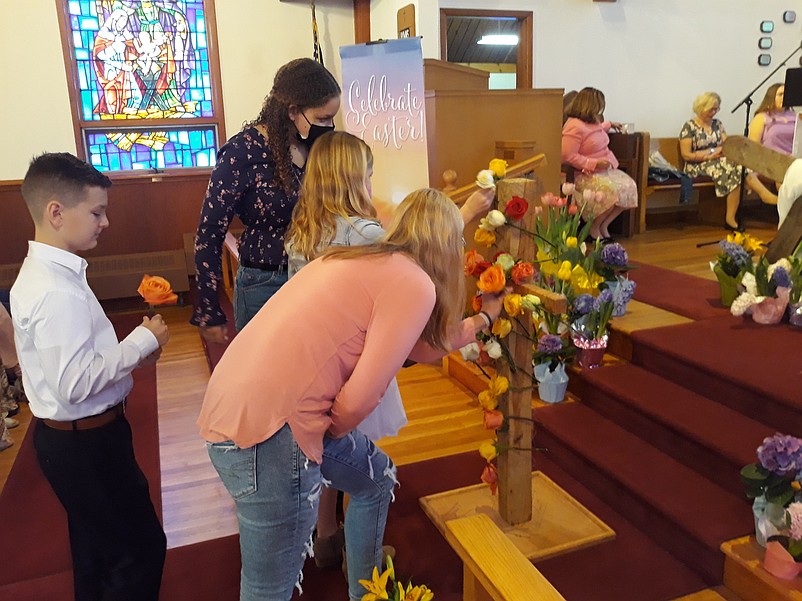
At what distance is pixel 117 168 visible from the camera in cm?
605

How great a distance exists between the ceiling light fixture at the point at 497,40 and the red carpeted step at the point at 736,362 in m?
Result: 7.52

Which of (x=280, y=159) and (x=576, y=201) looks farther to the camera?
(x=576, y=201)

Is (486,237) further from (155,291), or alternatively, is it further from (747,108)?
(747,108)

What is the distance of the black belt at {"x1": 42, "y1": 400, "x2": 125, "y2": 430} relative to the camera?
156 cm

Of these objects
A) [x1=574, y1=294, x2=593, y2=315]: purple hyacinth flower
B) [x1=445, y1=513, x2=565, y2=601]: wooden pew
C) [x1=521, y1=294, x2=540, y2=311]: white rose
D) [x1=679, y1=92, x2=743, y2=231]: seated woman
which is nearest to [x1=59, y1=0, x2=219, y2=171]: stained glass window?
[x1=679, y1=92, x2=743, y2=231]: seated woman

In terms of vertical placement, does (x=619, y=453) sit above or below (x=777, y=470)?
below

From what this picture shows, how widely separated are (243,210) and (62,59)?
4.61 m

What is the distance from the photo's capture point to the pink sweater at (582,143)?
5035mm

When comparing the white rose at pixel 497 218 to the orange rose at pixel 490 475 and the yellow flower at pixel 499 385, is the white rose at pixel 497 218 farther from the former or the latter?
the orange rose at pixel 490 475

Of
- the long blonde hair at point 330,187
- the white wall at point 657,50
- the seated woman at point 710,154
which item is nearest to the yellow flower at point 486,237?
the long blonde hair at point 330,187

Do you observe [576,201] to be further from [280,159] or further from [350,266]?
[350,266]

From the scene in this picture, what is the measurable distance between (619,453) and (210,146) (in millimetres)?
4985

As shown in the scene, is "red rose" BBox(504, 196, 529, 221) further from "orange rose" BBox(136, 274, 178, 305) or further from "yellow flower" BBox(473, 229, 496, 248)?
"orange rose" BBox(136, 274, 178, 305)

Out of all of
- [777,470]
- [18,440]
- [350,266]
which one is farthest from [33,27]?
[777,470]
